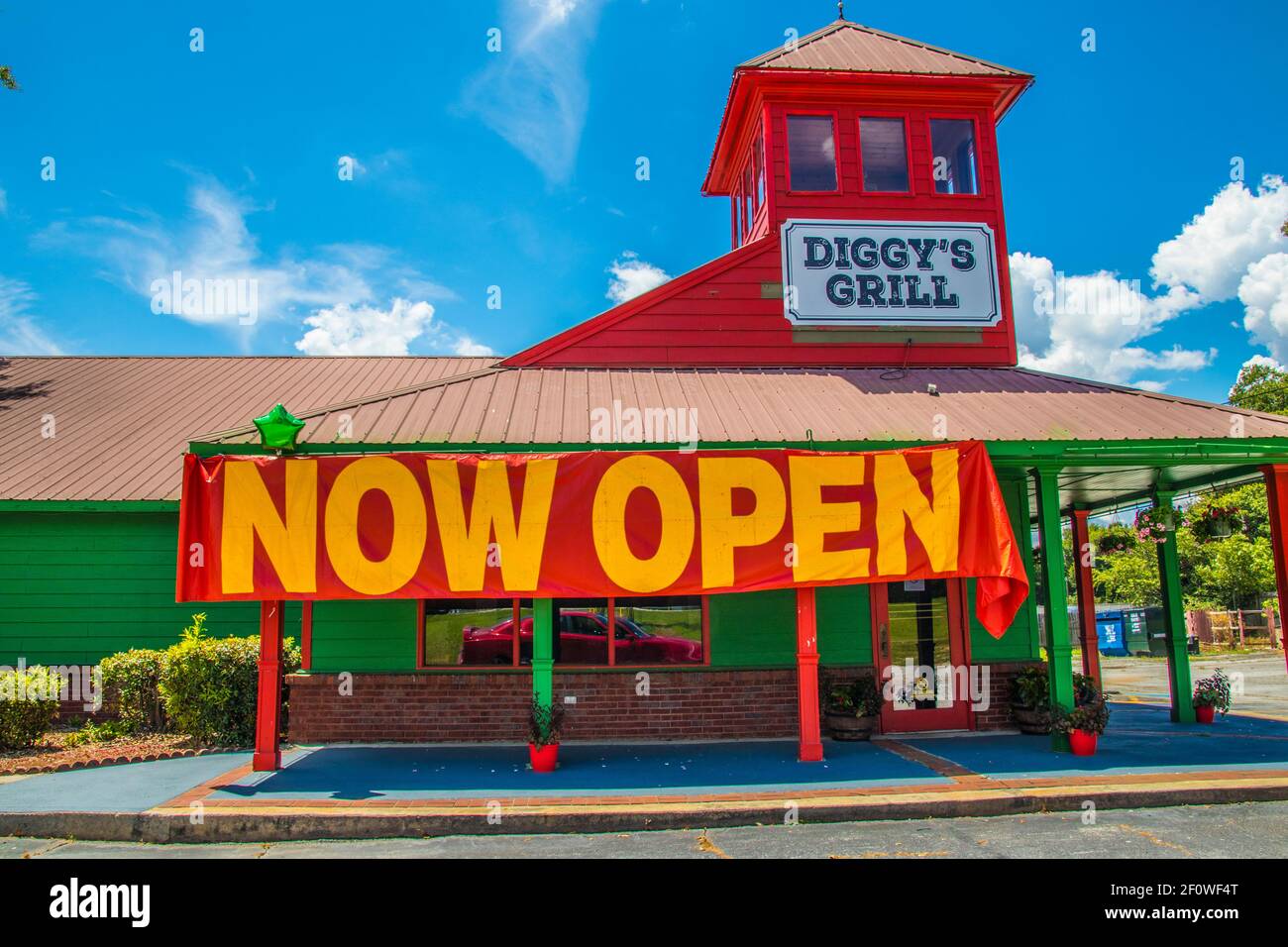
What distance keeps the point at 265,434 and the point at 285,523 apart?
976 millimetres

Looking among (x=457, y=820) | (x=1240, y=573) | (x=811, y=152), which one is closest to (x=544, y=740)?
(x=457, y=820)

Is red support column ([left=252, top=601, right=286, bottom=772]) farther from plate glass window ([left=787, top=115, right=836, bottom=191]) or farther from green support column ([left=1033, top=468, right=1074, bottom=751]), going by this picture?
plate glass window ([left=787, top=115, right=836, bottom=191])

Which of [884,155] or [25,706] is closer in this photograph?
[25,706]

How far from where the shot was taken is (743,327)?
1308cm

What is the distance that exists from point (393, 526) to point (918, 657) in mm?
7021

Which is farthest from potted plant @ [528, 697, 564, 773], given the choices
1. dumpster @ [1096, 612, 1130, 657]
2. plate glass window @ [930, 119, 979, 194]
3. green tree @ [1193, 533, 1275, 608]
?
green tree @ [1193, 533, 1275, 608]

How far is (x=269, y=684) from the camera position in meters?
9.52

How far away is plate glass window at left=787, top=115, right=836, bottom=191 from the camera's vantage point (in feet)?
45.4

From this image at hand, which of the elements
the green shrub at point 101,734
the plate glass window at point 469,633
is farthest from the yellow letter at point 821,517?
the green shrub at point 101,734

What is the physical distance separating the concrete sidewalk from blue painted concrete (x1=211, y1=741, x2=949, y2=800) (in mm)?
26

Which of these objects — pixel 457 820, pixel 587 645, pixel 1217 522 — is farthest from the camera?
pixel 1217 522

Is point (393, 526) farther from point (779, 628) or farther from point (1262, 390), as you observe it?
point (1262, 390)

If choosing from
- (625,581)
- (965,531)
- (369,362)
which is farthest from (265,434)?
(369,362)
